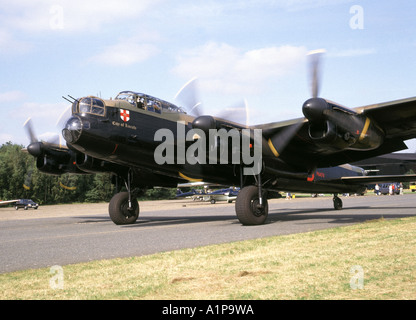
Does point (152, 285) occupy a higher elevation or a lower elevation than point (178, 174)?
lower

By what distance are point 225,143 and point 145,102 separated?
3.55 metres

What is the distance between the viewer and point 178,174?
1655 cm

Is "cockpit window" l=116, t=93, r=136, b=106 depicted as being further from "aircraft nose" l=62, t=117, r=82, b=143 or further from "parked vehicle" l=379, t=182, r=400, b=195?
"parked vehicle" l=379, t=182, r=400, b=195

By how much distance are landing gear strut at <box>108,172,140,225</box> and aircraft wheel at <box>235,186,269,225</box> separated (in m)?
5.21

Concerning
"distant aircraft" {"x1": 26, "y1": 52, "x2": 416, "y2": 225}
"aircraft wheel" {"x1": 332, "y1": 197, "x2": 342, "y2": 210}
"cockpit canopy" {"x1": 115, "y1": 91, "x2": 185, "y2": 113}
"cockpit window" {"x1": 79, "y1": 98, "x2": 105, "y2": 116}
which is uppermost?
"cockpit canopy" {"x1": 115, "y1": 91, "x2": 185, "y2": 113}

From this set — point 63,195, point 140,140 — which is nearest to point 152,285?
point 140,140

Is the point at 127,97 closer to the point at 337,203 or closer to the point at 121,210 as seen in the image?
the point at 121,210

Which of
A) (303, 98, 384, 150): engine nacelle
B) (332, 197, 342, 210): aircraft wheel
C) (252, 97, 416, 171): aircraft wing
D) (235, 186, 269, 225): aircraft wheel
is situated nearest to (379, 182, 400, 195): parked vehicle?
(332, 197, 342, 210): aircraft wheel

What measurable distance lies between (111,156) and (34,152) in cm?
584

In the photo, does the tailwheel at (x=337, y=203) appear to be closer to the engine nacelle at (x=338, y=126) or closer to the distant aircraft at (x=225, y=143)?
the distant aircraft at (x=225, y=143)

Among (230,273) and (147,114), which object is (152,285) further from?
(147,114)

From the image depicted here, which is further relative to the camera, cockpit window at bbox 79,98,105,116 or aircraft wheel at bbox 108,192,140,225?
aircraft wheel at bbox 108,192,140,225

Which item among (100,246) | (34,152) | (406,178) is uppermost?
(34,152)

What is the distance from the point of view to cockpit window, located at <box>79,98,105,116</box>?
13305mm
